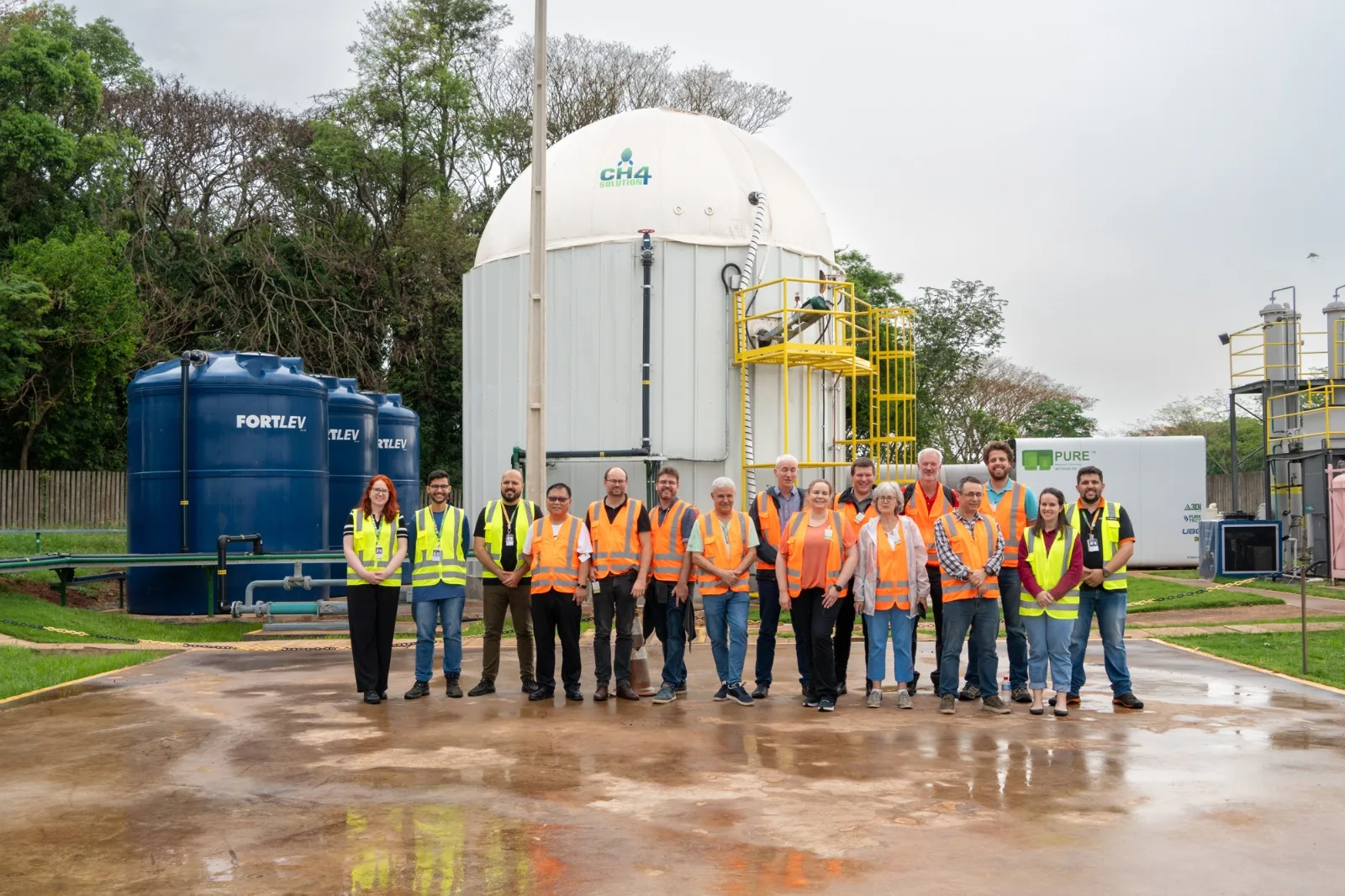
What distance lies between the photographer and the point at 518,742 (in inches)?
319

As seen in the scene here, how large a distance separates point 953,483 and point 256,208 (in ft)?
73.3

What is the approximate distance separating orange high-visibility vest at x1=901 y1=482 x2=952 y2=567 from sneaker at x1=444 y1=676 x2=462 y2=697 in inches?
155

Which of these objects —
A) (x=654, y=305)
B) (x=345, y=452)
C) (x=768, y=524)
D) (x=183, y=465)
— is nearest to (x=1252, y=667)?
(x=768, y=524)

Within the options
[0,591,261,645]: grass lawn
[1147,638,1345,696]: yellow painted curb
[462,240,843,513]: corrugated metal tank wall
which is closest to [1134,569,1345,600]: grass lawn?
[1147,638,1345,696]: yellow painted curb

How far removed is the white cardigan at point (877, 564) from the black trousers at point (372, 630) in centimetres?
369

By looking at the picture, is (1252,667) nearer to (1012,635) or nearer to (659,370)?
(1012,635)

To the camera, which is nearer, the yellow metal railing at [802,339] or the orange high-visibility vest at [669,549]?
the orange high-visibility vest at [669,549]

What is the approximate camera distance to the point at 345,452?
21281mm

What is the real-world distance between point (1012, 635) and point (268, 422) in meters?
12.0

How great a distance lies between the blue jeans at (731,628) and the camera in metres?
9.88

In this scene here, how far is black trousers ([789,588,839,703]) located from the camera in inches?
376

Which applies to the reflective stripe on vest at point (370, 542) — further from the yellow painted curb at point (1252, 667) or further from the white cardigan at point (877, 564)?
the yellow painted curb at point (1252, 667)

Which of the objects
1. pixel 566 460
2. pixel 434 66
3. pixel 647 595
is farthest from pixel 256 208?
pixel 647 595

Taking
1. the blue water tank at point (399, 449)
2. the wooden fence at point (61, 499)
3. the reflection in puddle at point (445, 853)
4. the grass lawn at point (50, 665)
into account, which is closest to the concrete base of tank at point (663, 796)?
the reflection in puddle at point (445, 853)
